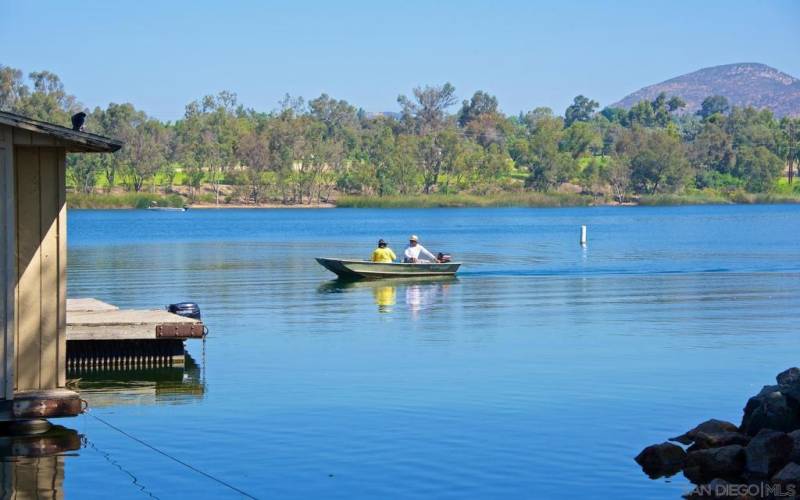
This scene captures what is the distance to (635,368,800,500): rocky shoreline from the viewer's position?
1263cm

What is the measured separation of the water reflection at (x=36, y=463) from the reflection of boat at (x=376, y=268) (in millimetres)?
22991

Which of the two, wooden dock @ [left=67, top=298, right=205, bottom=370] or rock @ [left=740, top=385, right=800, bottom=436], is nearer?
rock @ [left=740, top=385, right=800, bottom=436]

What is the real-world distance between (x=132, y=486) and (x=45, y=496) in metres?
0.91

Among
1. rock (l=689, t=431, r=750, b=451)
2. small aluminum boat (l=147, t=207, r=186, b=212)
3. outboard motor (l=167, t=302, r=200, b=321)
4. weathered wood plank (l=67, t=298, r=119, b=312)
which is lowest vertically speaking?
rock (l=689, t=431, r=750, b=451)

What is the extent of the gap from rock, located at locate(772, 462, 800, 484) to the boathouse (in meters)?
7.49

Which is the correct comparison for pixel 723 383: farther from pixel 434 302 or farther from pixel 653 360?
pixel 434 302

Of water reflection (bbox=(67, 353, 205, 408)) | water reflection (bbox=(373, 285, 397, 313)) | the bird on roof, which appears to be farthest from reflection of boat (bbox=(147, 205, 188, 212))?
the bird on roof

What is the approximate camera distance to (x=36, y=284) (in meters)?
14.4

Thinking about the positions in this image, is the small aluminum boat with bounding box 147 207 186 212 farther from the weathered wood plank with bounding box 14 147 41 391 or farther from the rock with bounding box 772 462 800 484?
the rock with bounding box 772 462 800 484

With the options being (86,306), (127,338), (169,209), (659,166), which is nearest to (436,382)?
(127,338)

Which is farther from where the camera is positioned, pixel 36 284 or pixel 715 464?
pixel 36 284

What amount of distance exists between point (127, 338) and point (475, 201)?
135993mm

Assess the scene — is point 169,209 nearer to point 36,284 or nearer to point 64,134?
point 36,284

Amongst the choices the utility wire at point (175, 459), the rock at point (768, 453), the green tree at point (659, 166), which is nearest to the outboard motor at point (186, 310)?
the utility wire at point (175, 459)
